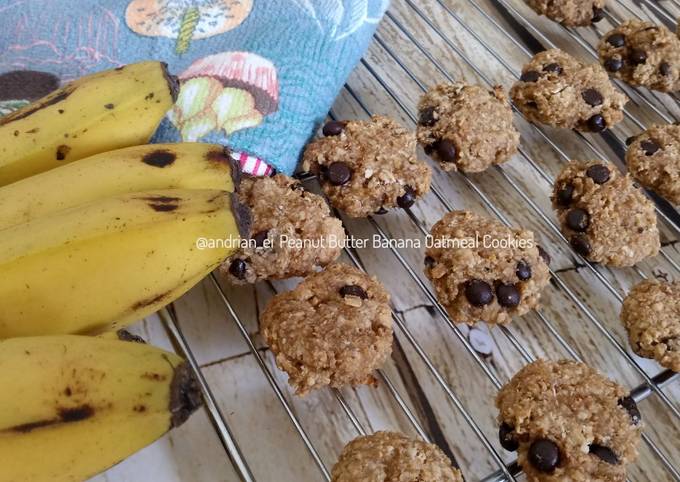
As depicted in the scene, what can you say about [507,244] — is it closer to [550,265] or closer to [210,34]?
[550,265]

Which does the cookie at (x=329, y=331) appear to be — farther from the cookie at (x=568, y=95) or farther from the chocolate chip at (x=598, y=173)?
the cookie at (x=568, y=95)

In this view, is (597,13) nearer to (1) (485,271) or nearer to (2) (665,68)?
(2) (665,68)

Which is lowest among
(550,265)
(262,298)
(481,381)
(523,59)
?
(262,298)

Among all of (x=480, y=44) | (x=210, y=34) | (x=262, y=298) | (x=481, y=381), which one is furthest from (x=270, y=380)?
(x=480, y=44)

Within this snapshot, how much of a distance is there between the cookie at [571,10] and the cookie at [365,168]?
716 millimetres

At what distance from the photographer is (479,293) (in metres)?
1.11

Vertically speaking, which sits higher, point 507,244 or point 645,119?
point 645,119

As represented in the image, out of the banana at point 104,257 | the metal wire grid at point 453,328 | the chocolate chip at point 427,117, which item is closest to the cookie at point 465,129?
the chocolate chip at point 427,117

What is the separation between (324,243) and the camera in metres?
1.15

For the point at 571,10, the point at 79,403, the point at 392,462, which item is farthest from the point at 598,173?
the point at 79,403

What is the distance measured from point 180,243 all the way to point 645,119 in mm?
1342

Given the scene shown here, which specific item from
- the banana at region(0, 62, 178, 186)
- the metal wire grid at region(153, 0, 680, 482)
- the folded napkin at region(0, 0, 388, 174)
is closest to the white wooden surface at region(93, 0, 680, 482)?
the metal wire grid at region(153, 0, 680, 482)

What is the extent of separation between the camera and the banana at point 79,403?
23.5 inches

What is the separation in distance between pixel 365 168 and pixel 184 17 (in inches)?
19.9
